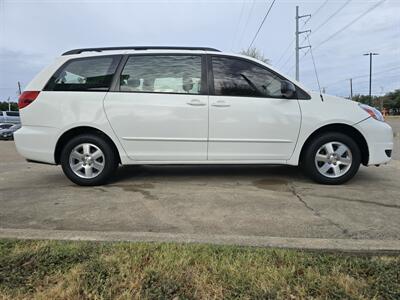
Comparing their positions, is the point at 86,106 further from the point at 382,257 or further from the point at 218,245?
the point at 382,257

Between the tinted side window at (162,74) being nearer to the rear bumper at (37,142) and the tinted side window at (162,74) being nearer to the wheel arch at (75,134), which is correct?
the wheel arch at (75,134)

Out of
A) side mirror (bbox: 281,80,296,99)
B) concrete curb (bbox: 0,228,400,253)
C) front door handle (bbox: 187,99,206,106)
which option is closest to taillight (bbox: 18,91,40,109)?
front door handle (bbox: 187,99,206,106)

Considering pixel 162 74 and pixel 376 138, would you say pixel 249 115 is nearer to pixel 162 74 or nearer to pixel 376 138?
pixel 162 74

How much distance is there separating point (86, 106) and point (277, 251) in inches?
128

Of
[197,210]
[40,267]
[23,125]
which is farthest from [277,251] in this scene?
[23,125]

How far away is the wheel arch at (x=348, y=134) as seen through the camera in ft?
16.3

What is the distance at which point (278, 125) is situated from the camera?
4.91 meters

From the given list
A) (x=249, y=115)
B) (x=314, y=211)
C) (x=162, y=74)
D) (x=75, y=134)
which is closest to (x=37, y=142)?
(x=75, y=134)

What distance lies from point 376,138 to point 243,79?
191cm

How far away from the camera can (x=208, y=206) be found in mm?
3998

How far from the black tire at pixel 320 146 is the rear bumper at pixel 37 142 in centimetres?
334

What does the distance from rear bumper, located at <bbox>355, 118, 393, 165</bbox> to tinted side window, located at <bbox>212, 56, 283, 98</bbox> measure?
46.6 inches

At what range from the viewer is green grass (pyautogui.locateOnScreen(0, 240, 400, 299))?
2211 millimetres

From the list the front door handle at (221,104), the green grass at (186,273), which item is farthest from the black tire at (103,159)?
the green grass at (186,273)
